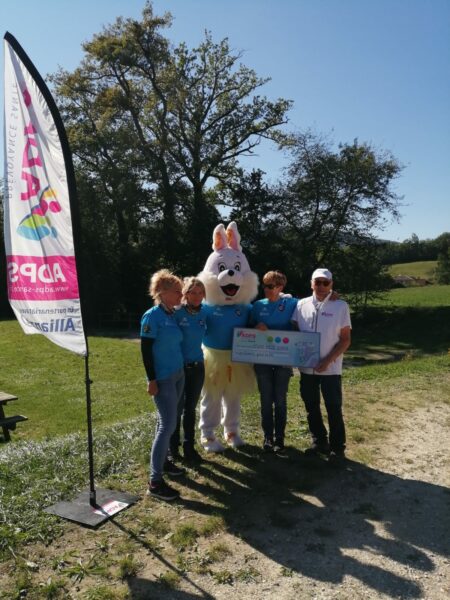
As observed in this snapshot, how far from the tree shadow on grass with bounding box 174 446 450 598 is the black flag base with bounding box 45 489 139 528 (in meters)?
0.61

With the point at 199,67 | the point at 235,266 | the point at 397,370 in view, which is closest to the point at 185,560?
the point at 235,266

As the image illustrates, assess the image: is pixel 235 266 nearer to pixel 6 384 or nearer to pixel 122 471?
pixel 122 471

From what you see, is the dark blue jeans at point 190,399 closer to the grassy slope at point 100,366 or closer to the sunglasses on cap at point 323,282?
the sunglasses on cap at point 323,282

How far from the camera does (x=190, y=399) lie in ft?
17.3

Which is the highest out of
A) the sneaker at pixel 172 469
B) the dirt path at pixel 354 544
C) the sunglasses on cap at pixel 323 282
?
the sunglasses on cap at pixel 323 282

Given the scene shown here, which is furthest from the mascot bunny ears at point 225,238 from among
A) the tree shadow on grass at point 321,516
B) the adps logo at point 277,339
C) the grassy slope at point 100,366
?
the grassy slope at point 100,366

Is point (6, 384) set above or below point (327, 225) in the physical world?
below

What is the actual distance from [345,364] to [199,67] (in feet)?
68.3

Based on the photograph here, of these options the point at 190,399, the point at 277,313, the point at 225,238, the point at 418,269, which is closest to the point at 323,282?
the point at 277,313

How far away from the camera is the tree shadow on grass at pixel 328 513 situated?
140 inches

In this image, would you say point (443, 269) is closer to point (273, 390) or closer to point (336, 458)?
point (336, 458)

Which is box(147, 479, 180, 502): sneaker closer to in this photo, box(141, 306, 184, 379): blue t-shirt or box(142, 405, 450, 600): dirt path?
box(142, 405, 450, 600): dirt path

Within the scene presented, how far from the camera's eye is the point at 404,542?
3834 mm

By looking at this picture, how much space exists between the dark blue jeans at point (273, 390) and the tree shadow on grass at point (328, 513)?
0.41m
